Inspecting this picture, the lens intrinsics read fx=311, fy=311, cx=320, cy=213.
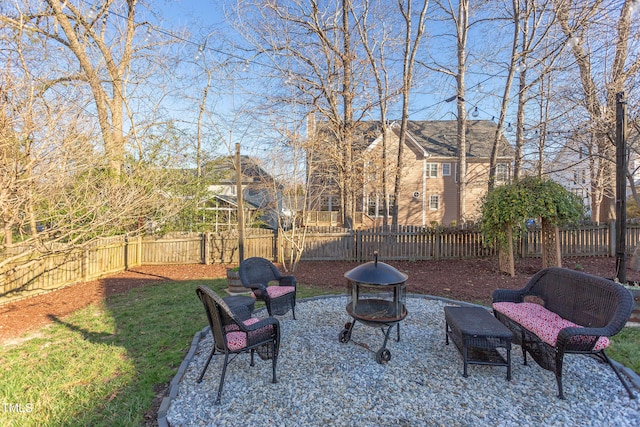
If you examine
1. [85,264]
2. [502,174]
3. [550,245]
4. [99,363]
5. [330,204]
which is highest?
[502,174]

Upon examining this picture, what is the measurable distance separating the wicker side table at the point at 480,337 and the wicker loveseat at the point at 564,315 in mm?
323

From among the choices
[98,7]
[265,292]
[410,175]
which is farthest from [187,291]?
[410,175]

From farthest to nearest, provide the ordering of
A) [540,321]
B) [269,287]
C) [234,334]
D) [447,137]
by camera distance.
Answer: [447,137], [269,287], [540,321], [234,334]

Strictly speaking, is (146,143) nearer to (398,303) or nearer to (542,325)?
(398,303)

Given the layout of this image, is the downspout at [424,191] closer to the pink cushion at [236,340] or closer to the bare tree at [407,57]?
the bare tree at [407,57]

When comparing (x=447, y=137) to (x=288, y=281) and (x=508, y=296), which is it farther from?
(x=288, y=281)

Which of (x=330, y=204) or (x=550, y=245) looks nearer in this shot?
(x=550, y=245)

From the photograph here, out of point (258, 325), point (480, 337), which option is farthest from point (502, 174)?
point (258, 325)

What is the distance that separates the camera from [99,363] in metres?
3.28

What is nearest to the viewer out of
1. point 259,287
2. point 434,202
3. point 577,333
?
point 577,333

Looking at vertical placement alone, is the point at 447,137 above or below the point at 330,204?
above

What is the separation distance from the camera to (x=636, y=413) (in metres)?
2.42

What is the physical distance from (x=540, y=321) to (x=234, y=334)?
3.14m

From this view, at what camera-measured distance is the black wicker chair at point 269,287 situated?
175 inches
